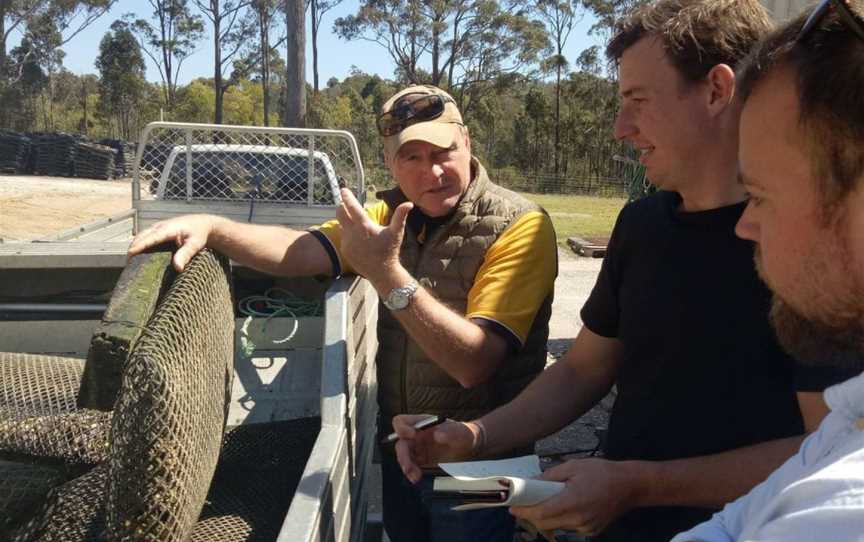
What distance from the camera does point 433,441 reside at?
6.19 feet

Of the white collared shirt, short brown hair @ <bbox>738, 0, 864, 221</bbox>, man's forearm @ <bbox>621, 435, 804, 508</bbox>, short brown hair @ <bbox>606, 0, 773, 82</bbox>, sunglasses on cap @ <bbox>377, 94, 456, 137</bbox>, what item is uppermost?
short brown hair @ <bbox>606, 0, 773, 82</bbox>

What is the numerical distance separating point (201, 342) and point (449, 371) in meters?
0.62

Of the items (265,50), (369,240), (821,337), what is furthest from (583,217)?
(265,50)

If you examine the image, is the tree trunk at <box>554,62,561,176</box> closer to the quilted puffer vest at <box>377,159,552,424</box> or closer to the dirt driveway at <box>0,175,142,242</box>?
the dirt driveway at <box>0,175,142,242</box>

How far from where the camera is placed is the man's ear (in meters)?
1.62

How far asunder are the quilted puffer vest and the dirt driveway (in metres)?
12.9

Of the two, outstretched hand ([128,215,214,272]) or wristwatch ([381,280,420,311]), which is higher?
outstretched hand ([128,215,214,272])

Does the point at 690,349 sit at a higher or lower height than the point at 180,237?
lower

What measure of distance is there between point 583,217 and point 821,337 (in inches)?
787

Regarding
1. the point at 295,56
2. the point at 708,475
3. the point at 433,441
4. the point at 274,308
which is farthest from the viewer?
the point at 295,56

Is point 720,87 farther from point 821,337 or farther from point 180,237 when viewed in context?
point 180,237

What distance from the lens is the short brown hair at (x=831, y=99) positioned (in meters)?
0.76

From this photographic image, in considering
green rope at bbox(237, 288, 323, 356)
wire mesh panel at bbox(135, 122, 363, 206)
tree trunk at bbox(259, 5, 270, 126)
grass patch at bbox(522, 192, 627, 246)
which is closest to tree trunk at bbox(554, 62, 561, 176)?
grass patch at bbox(522, 192, 627, 246)

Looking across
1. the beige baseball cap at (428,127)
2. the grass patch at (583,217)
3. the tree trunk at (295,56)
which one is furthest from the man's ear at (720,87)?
the tree trunk at (295,56)
